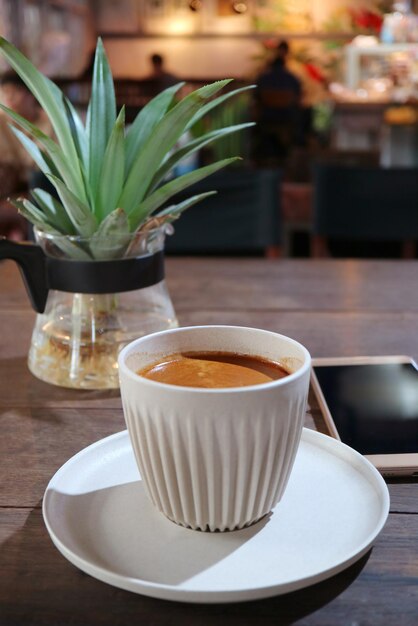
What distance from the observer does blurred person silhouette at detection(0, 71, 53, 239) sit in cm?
299

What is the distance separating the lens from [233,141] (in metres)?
2.62

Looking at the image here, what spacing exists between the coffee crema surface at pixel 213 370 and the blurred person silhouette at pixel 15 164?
8.43 feet

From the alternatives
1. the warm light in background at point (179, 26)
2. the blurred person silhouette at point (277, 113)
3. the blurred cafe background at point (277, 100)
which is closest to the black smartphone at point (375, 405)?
the blurred cafe background at point (277, 100)

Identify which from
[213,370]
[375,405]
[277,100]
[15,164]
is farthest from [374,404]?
[277,100]

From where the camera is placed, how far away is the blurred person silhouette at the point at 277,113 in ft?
13.4

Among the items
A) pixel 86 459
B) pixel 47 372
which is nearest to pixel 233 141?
pixel 47 372

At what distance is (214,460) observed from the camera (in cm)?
35

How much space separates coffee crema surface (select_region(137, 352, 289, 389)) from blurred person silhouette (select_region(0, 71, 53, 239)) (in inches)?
101

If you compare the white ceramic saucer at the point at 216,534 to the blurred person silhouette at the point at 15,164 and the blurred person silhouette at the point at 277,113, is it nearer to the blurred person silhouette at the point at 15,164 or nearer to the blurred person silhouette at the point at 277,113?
the blurred person silhouette at the point at 15,164

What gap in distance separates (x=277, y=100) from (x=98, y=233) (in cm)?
423

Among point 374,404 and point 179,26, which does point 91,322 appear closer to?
point 374,404

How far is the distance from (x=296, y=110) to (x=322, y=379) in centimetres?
449

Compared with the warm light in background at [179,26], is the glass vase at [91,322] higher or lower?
lower

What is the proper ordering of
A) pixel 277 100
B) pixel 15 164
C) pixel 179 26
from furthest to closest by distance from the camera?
1. pixel 179 26
2. pixel 277 100
3. pixel 15 164
